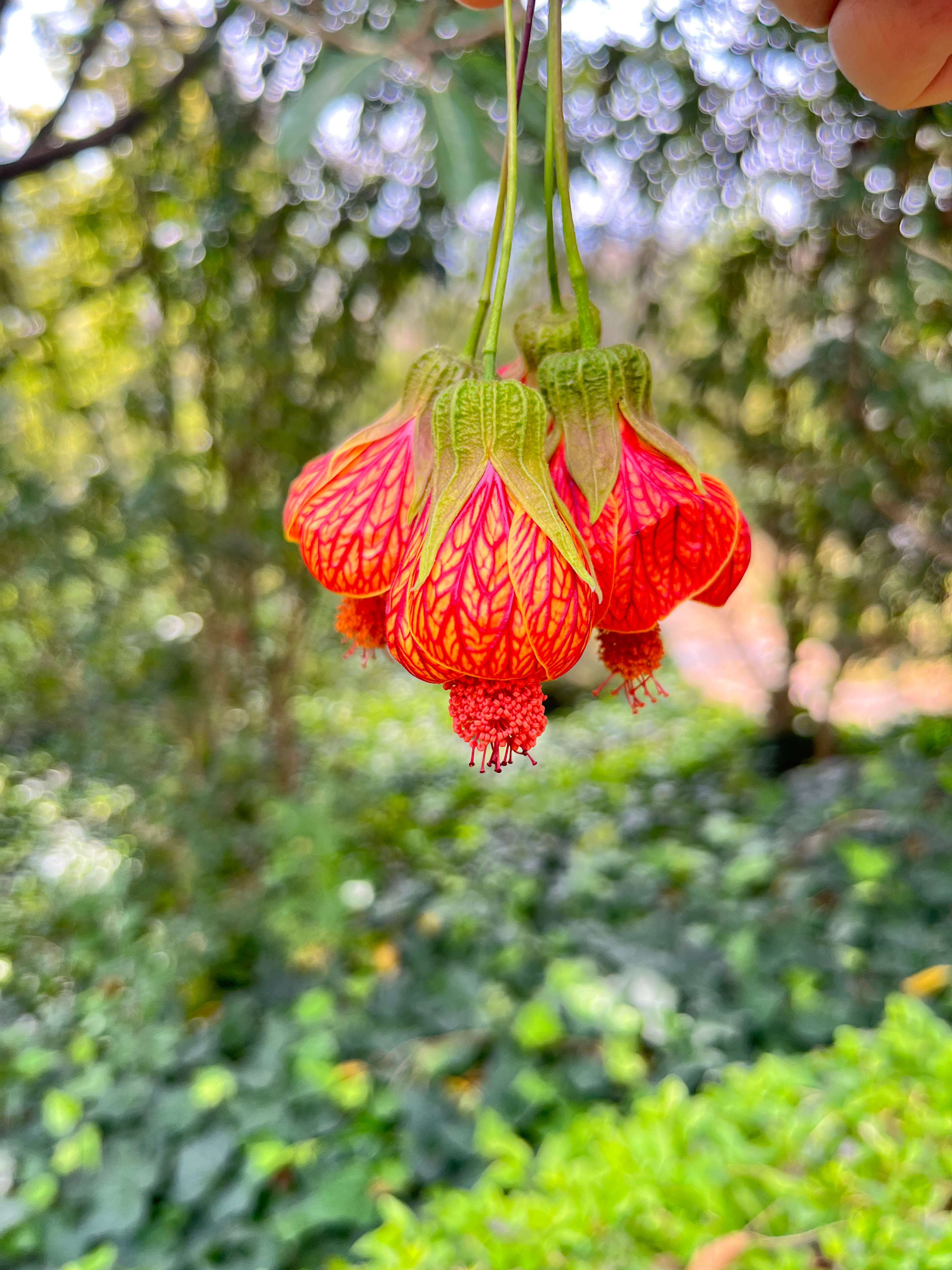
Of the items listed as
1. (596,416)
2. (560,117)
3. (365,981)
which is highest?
(560,117)

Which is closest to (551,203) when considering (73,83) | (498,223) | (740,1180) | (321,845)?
(498,223)

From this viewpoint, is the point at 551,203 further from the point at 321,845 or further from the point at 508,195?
the point at 321,845

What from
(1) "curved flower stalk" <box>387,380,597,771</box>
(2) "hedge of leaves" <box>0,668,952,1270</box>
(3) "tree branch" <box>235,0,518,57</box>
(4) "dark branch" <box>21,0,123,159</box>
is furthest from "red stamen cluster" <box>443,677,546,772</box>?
(4) "dark branch" <box>21,0,123,159</box>

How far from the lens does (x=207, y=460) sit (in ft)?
5.70

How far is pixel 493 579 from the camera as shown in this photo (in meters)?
0.33

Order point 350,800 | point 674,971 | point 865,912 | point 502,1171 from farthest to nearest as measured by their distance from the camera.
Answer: point 350,800 → point 865,912 → point 674,971 → point 502,1171

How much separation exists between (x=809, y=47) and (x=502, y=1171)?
1612mm

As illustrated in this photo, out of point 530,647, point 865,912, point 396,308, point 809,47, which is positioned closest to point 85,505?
point 396,308

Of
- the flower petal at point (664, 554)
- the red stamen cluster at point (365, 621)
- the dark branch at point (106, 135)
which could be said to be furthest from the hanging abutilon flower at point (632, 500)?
the dark branch at point (106, 135)

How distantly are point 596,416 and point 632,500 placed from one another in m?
0.04

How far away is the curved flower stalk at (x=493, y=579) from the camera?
1.06 ft

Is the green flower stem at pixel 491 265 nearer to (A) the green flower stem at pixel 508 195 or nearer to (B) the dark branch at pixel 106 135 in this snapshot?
(A) the green flower stem at pixel 508 195

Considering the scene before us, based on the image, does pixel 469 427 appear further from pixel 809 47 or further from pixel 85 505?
pixel 85 505

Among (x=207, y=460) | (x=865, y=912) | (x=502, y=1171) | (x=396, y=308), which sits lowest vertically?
(x=865, y=912)
